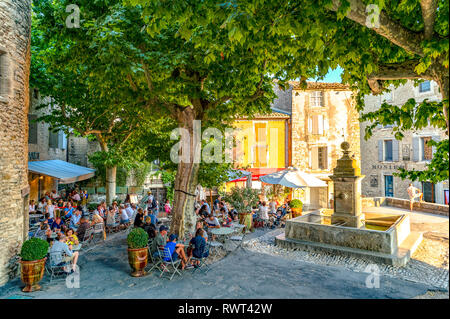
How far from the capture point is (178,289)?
252 inches

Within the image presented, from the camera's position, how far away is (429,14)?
3.64 meters

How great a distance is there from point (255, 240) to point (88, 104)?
1116 centimetres

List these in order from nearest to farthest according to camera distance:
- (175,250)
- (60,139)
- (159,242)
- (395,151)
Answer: (175,250), (159,242), (60,139), (395,151)

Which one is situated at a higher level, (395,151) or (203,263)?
(395,151)

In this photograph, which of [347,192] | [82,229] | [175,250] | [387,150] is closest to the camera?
[175,250]

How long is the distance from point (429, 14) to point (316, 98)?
2039 cm

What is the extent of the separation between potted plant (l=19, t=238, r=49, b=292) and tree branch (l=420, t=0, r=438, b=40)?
8558 millimetres

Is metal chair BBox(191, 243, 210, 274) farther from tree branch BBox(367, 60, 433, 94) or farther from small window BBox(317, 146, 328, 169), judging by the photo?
small window BBox(317, 146, 328, 169)

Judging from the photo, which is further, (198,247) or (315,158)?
(315,158)

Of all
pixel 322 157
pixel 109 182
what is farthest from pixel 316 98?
pixel 109 182

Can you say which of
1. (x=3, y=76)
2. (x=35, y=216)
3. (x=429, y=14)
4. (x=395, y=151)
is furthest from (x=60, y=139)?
(x=395, y=151)

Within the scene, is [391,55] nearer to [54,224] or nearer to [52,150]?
[54,224]

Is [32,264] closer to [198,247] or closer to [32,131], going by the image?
[198,247]

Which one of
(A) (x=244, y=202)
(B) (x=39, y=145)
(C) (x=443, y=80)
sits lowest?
(A) (x=244, y=202)
